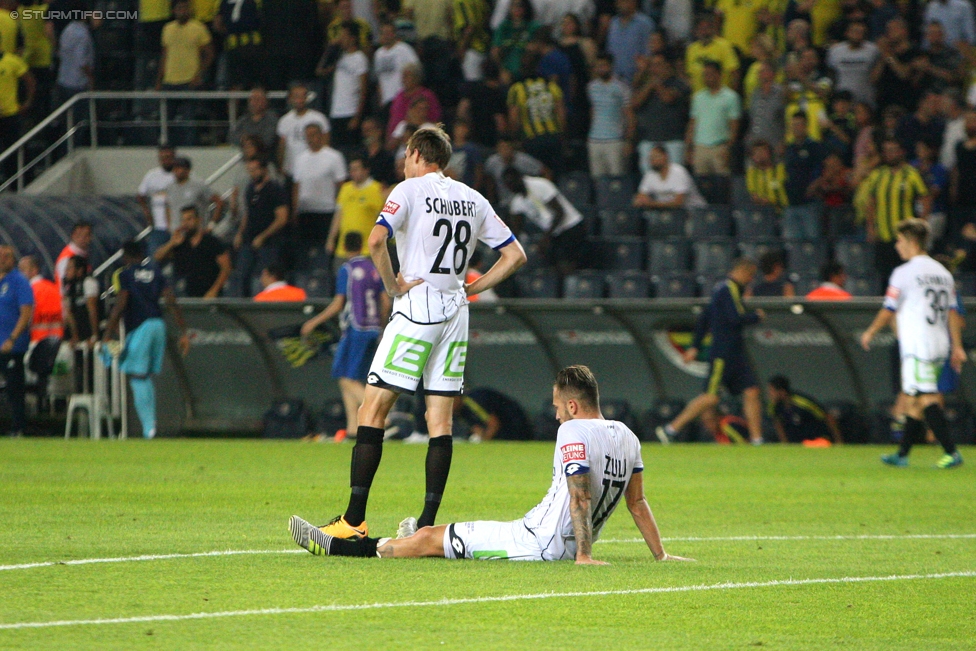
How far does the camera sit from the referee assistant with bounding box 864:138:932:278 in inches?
765

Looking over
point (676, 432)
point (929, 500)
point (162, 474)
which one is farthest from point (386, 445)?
point (929, 500)

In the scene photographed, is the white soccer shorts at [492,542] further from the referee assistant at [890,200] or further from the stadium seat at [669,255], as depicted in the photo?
the stadium seat at [669,255]

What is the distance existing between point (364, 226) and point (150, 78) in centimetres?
762

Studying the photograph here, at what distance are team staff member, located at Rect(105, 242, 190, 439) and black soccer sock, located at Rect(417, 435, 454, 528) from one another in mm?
11382

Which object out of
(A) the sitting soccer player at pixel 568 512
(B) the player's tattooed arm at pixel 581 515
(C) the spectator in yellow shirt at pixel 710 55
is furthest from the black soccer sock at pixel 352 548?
(C) the spectator in yellow shirt at pixel 710 55

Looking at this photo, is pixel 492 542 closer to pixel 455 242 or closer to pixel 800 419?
pixel 455 242

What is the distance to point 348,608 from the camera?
6.01 meters

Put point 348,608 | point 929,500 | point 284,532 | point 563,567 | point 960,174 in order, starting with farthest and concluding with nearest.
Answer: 1. point 960,174
2. point 929,500
3. point 284,532
4. point 563,567
5. point 348,608

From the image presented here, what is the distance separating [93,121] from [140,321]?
7.57 meters

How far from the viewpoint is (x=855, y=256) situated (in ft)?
66.3

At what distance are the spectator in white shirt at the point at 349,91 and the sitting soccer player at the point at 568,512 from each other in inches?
640

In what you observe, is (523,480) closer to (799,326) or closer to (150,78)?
(799,326)

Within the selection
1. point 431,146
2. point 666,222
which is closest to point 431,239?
point 431,146

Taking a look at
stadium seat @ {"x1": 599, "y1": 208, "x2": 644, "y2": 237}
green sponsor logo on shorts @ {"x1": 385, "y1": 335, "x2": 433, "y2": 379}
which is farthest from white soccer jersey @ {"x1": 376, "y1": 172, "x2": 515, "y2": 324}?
stadium seat @ {"x1": 599, "y1": 208, "x2": 644, "y2": 237}
